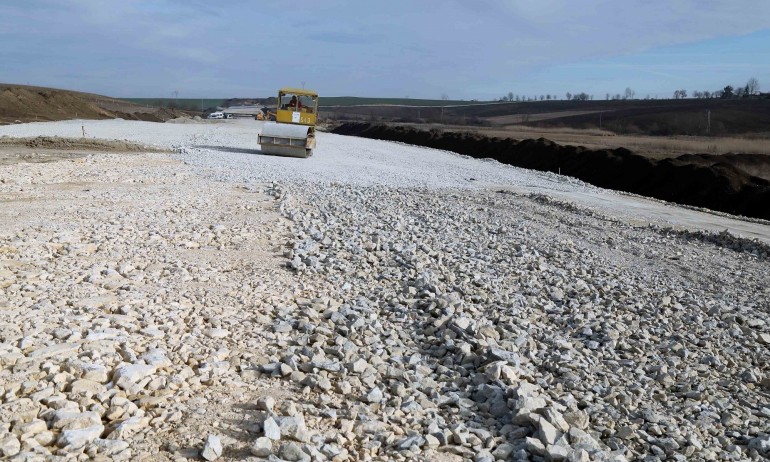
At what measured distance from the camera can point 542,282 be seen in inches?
322

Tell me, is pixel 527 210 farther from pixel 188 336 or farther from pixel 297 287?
pixel 188 336

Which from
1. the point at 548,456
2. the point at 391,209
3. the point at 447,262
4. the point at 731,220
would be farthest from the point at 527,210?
the point at 548,456

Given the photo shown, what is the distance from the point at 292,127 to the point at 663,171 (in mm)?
13118

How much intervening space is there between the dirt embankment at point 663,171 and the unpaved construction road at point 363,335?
8157 millimetres

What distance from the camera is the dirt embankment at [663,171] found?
1936 cm

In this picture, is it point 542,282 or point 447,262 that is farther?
point 447,262

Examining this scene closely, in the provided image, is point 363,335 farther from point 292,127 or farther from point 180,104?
point 180,104

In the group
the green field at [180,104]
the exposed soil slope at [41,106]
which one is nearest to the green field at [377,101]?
the green field at [180,104]

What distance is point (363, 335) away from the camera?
6012 millimetres

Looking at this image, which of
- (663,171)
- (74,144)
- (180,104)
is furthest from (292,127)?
(180,104)

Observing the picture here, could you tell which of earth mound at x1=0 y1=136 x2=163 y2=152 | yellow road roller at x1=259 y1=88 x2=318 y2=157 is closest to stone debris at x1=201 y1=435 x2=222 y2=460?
yellow road roller at x1=259 y1=88 x2=318 y2=157

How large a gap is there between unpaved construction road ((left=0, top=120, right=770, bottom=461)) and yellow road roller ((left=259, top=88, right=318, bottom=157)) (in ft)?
37.4

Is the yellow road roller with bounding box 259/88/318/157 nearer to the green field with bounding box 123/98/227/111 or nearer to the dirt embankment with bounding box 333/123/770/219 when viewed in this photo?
the dirt embankment with bounding box 333/123/770/219

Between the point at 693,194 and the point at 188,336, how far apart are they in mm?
18911
